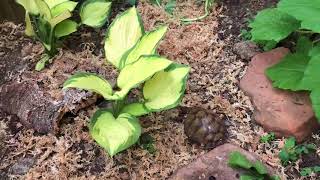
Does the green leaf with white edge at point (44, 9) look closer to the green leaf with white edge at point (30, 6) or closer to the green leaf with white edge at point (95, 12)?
the green leaf with white edge at point (30, 6)

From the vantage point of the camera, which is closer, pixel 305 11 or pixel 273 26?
pixel 305 11

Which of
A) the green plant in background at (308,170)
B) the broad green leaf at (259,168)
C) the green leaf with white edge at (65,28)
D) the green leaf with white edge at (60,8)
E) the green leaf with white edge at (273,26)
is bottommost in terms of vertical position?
the green plant in background at (308,170)

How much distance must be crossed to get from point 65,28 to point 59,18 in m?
0.12

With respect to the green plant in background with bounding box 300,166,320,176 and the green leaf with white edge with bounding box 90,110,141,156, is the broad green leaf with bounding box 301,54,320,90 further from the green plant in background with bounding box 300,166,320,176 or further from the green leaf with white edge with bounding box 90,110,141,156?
the green leaf with white edge with bounding box 90,110,141,156

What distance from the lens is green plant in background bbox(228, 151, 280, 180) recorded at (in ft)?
5.33

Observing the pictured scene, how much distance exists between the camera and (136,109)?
5.51 ft

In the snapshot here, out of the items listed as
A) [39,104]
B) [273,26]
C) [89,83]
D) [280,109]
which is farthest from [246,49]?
[39,104]

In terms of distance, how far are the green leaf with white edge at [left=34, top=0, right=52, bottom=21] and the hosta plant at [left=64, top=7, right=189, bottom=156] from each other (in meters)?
0.27

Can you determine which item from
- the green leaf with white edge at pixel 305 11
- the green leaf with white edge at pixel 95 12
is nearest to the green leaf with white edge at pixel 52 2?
the green leaf with white edge at pixel 95 12

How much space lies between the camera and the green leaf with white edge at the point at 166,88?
1631 millimetres

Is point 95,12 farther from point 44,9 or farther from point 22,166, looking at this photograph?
point 22,166

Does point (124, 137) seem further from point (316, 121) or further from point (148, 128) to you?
point (316, 121)

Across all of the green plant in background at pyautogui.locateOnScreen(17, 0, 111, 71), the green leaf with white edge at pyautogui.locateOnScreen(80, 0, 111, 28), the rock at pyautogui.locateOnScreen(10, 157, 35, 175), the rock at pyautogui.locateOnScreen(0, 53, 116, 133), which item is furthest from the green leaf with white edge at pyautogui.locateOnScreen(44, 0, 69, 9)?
the rock at pyautogui.locateOnScreen(10, 157, 35, 175)

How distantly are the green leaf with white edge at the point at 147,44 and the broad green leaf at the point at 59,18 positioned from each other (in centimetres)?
33
